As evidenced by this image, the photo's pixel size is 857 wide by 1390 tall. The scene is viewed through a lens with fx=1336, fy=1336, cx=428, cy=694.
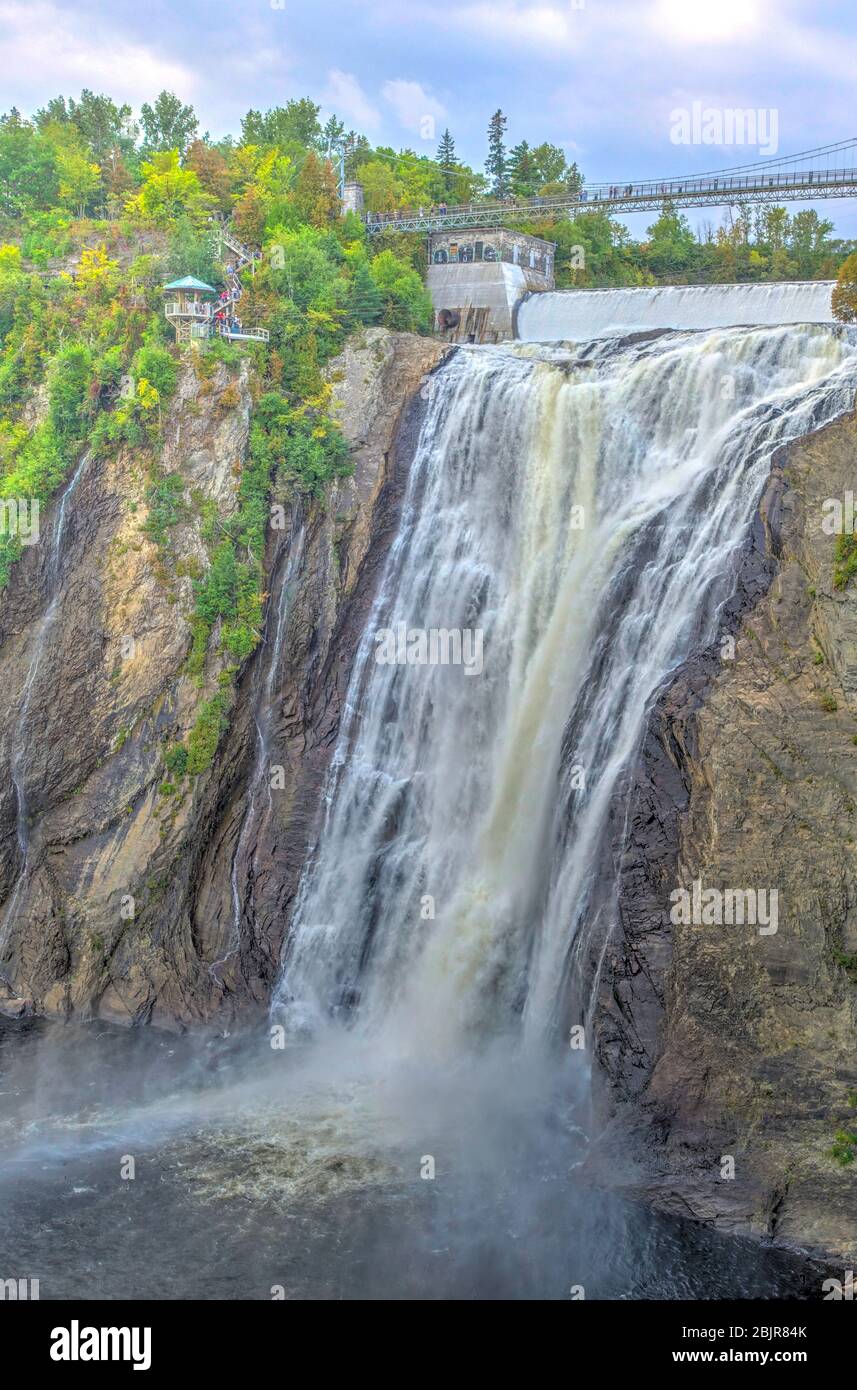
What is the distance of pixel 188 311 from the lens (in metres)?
37.2

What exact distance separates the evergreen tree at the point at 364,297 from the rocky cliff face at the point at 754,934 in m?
18.4

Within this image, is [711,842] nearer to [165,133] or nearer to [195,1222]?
[195,1222]

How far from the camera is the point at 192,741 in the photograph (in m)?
32.3

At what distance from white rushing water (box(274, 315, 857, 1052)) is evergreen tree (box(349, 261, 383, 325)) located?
6.22 meters

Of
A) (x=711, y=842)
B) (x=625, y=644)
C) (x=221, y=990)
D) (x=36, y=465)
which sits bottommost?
(x=221, y=990)

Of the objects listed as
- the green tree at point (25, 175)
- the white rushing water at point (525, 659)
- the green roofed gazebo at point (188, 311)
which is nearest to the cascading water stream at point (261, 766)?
the white rushing water at point (525, 659)

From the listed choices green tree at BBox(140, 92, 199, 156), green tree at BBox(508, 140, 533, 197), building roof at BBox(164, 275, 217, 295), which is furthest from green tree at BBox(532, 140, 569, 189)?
building roof at BBox(164, 275, 217, 295)

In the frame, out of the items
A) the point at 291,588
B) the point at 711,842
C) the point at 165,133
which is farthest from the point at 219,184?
the point at 711,842

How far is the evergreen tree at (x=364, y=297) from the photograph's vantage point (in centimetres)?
3919

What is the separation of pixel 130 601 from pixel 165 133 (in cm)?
3567

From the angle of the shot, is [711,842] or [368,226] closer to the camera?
[711,842]

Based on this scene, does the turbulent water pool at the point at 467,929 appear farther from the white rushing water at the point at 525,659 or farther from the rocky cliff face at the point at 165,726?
the rocky cliff face at the point at 165,726

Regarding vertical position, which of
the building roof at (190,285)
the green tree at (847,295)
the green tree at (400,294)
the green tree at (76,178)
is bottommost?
the green tree at (847,295)

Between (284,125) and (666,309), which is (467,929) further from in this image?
(284,125)
